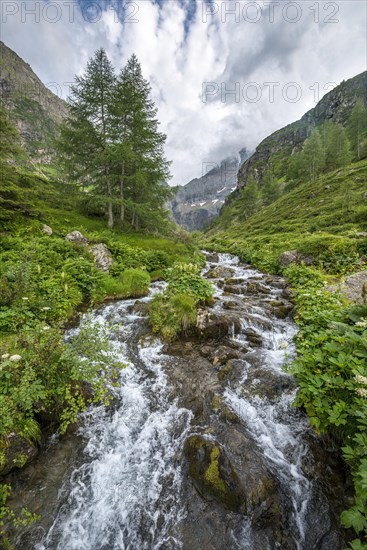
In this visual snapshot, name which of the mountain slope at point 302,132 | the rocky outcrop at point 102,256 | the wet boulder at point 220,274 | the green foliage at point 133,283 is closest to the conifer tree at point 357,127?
the mountain slope at point 302,132

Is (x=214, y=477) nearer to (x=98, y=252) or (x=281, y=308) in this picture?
(x=281, y=308)

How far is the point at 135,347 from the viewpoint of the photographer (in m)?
8.04

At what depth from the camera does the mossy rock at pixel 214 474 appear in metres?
3.76

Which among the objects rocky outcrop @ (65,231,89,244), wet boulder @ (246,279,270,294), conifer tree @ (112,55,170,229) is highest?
conifer tree @ (112,55,170,229)

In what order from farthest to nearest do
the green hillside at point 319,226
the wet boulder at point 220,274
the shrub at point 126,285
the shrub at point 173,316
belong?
the wet boulder at point 220,274 → the green hillside at point 319,226 → the shrub at point 126,285 → the shrub at point 173,316

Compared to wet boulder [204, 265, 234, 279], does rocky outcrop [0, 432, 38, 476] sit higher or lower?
lower

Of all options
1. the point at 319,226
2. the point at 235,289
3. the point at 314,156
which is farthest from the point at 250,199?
the point at 235,289

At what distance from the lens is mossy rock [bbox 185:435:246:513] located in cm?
376

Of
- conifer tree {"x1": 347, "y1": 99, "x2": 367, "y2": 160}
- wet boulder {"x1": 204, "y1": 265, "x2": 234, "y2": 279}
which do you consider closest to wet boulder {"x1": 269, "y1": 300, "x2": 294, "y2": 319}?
wet boulder {"x1": 204, "y1": 265, "x2": 234, "y2": 279}

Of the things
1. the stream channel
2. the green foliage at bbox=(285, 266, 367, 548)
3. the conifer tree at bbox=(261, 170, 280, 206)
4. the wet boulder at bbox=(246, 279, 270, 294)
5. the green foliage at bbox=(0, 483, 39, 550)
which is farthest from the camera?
the conifer tree at bbox=(261, 170, 280, 206)

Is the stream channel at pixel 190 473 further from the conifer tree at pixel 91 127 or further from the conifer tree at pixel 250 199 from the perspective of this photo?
the conifer tree at pixel 250 199

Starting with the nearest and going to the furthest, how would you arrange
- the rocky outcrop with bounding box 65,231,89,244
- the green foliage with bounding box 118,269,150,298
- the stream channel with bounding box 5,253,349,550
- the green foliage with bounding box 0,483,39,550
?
1. the green foliage with bounding box 0,483,39,550
2. the stream channel with bounding box 5,253,349,550
3. the green foliage with bounding box 118,269,150,298
4. the rocky outcrop with bounding box 65,231,89,244

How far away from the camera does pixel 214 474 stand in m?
4.02

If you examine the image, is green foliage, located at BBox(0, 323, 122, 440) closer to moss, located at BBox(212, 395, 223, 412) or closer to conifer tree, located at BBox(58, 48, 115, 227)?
moss, located at BBox(212, 395, 223, 412)
